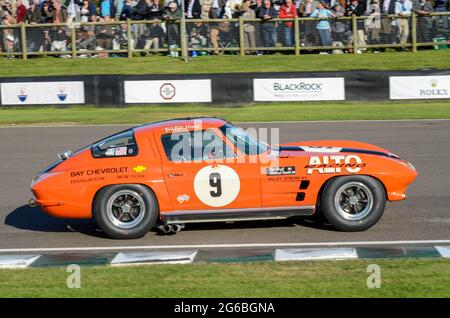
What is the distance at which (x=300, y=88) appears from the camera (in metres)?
22.9

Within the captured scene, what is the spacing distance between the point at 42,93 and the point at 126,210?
1553 centimetres

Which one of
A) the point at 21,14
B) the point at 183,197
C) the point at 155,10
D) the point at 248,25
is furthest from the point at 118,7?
the point at 183,197

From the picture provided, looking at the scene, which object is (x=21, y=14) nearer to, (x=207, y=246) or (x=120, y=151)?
(x=120, y=151)

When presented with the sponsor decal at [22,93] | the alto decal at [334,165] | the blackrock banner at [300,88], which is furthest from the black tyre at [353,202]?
the sponsor decal at [22,93]

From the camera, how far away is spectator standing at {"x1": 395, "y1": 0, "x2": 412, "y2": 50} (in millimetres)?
27078

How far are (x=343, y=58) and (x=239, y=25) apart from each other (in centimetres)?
394

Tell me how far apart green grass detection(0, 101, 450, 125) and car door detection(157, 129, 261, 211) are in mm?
11465

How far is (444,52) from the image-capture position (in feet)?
89.8

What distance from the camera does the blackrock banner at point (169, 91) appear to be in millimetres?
23047

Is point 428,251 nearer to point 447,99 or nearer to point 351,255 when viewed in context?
point 351,255

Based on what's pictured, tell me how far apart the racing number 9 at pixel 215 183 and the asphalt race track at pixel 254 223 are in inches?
20.9

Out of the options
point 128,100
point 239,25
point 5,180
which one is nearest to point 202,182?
point 5,180

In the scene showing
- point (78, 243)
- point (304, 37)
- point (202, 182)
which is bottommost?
point (78, 243)

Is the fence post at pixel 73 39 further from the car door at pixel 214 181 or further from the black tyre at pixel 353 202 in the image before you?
the black tyre at pixel 353 202
